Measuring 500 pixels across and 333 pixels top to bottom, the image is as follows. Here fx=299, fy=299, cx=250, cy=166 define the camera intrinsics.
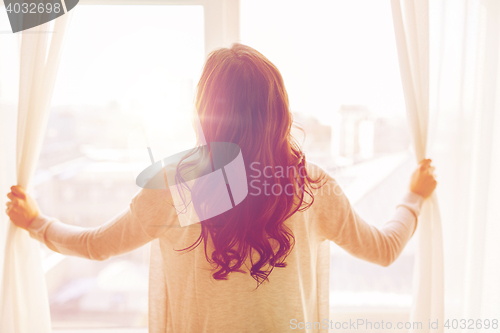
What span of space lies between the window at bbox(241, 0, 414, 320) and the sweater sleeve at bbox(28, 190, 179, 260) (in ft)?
2.13

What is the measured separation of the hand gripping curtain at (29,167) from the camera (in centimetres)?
108

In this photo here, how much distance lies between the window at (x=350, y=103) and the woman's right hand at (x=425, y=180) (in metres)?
0.15

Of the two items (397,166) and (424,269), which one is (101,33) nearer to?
(397,166)

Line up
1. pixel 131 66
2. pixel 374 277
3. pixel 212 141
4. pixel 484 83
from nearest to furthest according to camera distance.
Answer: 1. pixel 212 141
2. pixel 484 83
3. pixel 131 66
4. pixel 374 277

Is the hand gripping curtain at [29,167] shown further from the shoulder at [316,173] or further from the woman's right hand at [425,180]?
the woman's right hand at [425,180]

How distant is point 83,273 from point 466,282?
5.23 feet

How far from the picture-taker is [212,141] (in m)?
0.79

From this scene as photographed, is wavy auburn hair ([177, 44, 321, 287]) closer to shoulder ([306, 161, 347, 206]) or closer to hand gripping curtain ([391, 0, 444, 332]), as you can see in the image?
shoulder ([306, 161, 347, 206])

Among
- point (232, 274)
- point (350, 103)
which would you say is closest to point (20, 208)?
point (232, 274)

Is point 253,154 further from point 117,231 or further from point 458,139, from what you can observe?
point 458,139

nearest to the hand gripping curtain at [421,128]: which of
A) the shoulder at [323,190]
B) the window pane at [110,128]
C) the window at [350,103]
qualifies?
the window at [350,103]

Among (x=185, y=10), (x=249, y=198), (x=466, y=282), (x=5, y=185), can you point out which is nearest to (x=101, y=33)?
(x=185, y=10)

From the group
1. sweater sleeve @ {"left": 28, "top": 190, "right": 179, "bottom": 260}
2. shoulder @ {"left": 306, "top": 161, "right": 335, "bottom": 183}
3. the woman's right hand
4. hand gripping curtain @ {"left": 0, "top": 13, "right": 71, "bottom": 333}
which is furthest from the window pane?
the woman's right hand

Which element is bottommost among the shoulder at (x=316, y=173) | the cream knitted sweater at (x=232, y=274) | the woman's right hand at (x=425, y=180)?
the cream knitted sweater at (x=232, y=274)
